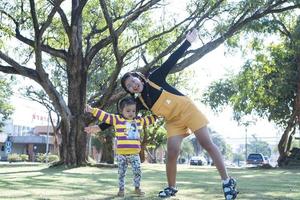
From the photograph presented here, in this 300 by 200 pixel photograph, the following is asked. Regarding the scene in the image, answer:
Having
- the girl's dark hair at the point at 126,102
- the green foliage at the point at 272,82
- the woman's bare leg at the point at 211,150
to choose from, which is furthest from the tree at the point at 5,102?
the woman's bare leg at the point at 211,150

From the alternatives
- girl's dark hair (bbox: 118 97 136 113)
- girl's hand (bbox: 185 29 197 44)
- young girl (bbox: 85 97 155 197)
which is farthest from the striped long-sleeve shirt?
girl's hand (bbox: 185 29 197 44)

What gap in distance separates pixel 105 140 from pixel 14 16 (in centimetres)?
2099

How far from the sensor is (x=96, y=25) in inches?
754

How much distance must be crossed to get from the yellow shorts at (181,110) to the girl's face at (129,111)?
64cm

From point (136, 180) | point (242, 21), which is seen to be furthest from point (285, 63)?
point (136, 180)

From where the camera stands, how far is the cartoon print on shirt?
6062 millimetres

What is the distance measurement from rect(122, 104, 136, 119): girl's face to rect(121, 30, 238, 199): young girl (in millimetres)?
370

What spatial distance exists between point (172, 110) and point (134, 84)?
54cm

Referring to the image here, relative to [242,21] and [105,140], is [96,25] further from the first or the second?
[105,140]

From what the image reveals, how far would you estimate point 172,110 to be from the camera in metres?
5.32

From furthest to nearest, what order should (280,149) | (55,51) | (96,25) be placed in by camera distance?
(280,149)
(96,25)
(55,51)

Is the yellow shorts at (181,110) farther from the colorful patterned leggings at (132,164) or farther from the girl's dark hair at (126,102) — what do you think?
the colorful patterned leggings at (132,164)

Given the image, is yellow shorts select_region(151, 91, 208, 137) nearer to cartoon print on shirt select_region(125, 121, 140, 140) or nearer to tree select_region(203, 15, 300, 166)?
cartoon print on shirt select_region(125, 121, 140, 140)

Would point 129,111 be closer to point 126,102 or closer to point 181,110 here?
point 126,102
